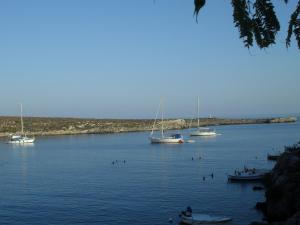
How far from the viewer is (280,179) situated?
35.6 metres

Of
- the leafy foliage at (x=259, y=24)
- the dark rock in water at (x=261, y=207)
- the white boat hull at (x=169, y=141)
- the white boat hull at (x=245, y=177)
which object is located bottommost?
the dark rock in water at (x=261, y=207)

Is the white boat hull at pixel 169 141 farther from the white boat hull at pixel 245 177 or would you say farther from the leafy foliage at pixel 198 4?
the leafy foliage at pixel 198 4

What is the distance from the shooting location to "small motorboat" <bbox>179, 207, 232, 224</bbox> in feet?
112

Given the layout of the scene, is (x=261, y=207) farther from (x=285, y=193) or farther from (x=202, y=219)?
(x=202, y=219)

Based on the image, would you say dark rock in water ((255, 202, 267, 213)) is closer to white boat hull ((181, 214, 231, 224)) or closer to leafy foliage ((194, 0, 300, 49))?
white boat hull ((181, 214, 231, 224))

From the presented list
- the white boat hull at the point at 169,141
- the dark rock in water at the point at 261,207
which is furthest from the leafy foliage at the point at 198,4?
the white boat hull at the point at 169,141

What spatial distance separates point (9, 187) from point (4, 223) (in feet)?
64.6

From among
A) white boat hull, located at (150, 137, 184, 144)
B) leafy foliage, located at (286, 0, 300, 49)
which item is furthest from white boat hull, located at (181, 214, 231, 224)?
white boat hull, located at (150, 137, 184, 144)

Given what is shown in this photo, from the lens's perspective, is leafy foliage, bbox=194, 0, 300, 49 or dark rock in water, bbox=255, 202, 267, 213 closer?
leafy foliage, bbox=194, 0, 300, 49

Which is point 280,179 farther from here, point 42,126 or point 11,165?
point 42,126

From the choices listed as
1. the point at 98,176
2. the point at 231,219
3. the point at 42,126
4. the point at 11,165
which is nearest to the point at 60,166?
the point at 11,165

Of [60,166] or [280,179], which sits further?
[60,166]

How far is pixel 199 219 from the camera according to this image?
3459 centimetres

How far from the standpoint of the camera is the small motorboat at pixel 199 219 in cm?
3412
